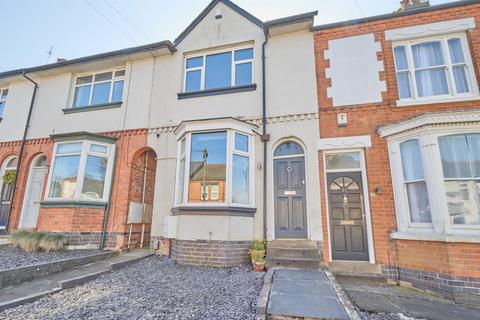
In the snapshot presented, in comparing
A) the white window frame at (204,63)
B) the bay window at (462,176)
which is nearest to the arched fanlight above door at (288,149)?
the white window frame at (204,63)

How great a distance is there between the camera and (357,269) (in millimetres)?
5676

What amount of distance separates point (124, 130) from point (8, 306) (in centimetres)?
578

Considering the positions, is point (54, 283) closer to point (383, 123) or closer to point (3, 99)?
point (383, 123)

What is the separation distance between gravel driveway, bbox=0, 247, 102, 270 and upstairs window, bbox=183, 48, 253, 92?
5.77m

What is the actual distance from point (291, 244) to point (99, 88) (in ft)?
29.0

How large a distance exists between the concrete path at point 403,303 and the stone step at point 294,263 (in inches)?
28.6

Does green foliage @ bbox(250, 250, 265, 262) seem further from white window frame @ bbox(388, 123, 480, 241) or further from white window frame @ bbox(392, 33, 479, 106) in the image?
white window frame @ bbox(392, 33, 479, 106)

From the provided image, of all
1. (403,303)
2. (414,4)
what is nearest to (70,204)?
(403,303)

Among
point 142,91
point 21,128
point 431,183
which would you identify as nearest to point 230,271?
point 431,183

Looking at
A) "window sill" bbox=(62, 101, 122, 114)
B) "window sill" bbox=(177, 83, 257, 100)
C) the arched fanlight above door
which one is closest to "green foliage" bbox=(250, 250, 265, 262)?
the arched fanlight above door

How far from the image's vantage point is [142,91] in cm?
875

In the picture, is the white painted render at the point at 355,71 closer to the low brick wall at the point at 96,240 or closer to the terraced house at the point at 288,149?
the terraced house at the point at 288,149

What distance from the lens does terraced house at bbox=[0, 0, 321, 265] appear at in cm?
659

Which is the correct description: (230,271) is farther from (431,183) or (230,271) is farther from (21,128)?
(21,128)
